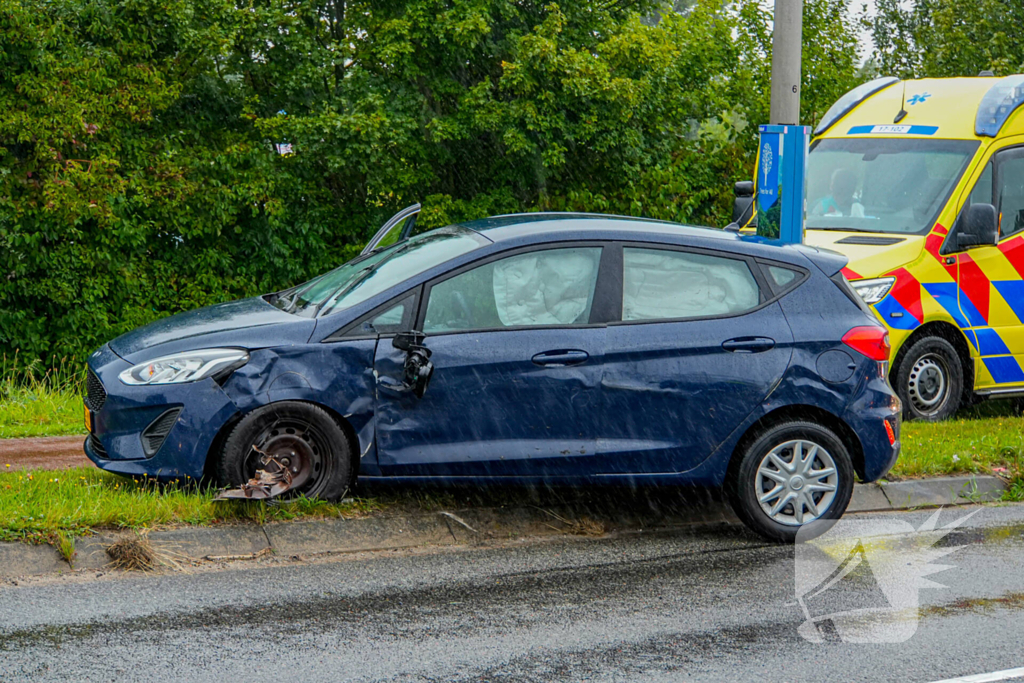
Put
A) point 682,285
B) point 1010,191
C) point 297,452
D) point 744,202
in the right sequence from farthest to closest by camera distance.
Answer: point 744,202 < point 1010,191 < point 682,285 < point 297,452

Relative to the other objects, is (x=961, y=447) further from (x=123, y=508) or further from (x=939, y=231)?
(x=123, y=508)

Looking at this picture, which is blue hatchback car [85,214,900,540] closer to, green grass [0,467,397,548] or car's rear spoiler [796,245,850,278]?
car's rear spoiler [796,245,850,278]

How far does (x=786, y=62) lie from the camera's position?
831 centimetres

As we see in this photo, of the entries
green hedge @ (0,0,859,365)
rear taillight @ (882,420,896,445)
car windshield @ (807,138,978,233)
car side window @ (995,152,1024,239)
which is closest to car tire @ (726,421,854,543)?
rear taillight @ (882,420,896,445)

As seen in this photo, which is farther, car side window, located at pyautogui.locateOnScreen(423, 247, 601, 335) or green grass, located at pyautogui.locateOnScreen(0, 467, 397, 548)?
car side window, located at pyautogui.locateOnScreen(423, 247, 601, 335)

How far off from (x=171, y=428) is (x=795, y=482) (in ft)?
10.8

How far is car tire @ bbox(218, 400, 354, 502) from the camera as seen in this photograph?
588cm

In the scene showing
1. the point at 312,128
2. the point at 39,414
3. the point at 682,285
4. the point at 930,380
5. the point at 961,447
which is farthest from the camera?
the point at 312,128

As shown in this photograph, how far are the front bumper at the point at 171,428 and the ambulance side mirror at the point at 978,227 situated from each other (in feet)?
20.9

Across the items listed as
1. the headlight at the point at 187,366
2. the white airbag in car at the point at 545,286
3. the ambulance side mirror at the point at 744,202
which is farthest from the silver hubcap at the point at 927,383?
the headlight at the point at 187,366

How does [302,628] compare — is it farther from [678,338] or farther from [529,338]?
[678,338]

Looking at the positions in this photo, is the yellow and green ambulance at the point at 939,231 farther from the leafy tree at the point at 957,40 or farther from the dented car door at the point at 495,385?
the leafy tree at the point at 957,40

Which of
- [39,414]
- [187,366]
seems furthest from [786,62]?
[39,414]

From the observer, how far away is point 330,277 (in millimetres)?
7023
